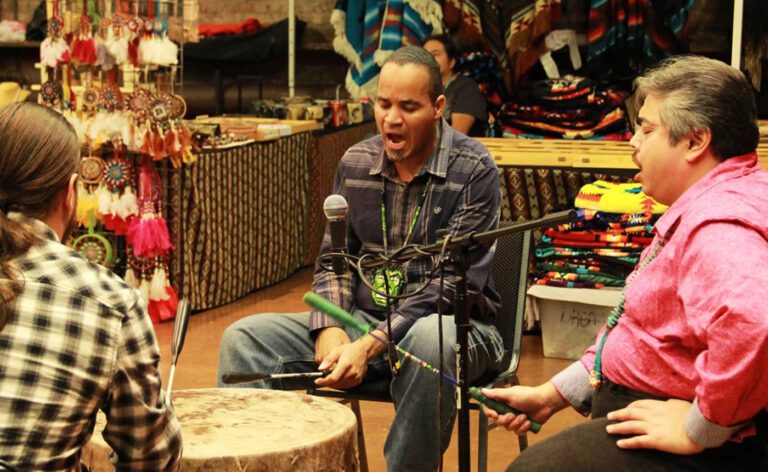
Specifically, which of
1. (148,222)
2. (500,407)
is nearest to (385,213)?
(500,407)

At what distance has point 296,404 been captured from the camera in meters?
2.55

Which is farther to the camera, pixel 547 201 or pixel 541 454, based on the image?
pixel 547 201

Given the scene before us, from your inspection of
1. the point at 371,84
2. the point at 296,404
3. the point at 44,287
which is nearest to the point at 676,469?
the point at 296,404

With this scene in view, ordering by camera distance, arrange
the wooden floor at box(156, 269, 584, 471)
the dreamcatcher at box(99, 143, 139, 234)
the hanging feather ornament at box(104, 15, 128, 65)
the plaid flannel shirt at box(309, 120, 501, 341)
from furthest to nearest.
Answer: the dreamcatcher at box(99, 143, 139, 234) → the hanging feather ornament at box(104, 15, 128, 65) → the wooden floor at box(156, 269, 584, 471) → the plaid flannel shirt at box(309, 120, 501, 341)

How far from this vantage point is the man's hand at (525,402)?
8.15 ft

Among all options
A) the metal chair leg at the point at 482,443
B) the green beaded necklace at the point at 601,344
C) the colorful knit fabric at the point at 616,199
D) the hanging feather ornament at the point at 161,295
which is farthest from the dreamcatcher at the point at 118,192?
the green beaded necklace at the point at 601,344

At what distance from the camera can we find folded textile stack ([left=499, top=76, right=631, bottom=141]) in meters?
5.69

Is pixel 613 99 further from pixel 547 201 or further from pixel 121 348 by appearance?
pixel 121 348

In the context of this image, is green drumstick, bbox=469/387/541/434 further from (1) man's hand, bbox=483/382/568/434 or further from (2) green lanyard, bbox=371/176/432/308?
(2) green lanyard, bbox=371/176/432/308

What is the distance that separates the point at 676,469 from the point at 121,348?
988 mm

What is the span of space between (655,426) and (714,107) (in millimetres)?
604

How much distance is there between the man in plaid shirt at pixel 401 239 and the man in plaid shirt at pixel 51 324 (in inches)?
48.0

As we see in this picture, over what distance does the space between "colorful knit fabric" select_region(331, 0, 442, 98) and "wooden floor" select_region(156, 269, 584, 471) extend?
1337 millimetres

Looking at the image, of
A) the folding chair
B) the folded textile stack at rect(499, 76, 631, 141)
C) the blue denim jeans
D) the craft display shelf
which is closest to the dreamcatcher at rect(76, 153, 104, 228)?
the craft display shelf
